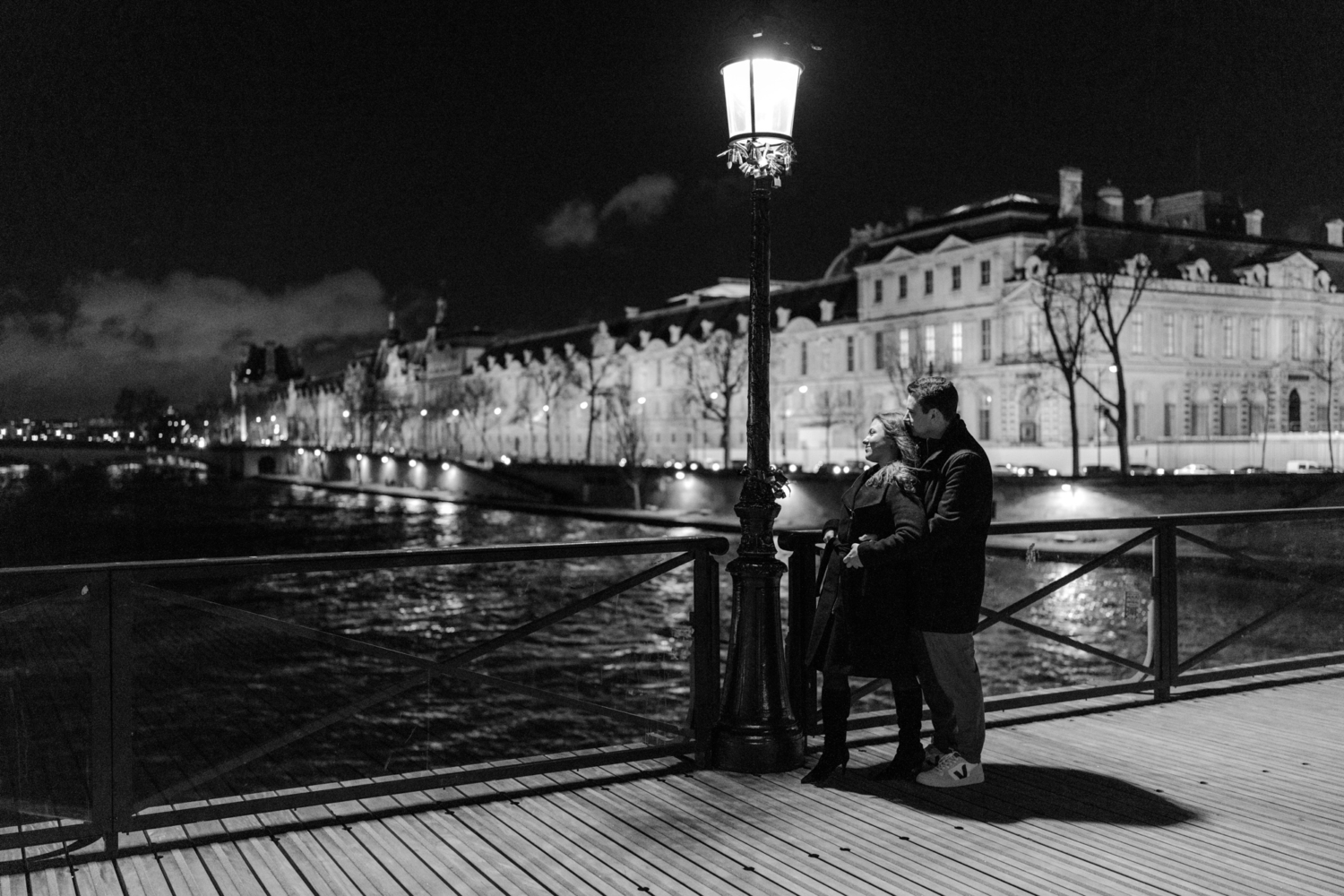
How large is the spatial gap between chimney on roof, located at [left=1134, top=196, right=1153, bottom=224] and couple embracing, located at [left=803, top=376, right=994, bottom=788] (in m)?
75.3

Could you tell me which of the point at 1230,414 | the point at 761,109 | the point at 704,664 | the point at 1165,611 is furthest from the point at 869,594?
the point at 1230,414

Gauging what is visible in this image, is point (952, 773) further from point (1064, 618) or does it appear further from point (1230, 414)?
point (1230, 414)

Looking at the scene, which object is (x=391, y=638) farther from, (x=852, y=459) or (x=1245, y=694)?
(x=852, y=459)

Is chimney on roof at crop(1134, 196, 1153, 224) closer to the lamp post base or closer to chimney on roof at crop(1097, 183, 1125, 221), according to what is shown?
chimney on roof at crop(1097, 183, 1125, 221)

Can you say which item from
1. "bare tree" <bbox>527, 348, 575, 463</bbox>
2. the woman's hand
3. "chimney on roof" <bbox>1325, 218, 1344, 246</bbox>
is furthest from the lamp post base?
"bare tree" <bbox>527, 348, 575, 463</bbox>

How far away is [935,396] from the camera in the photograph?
20.6ft

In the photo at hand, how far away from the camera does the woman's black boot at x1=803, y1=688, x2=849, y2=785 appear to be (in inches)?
261

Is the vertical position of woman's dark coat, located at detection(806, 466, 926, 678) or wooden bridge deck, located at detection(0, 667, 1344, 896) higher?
woman's dark coat, located at detection(806, 466, 926, 678)

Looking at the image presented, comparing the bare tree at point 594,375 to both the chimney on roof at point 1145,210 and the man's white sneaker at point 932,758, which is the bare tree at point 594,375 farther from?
the man's white sneaker at point 932,758

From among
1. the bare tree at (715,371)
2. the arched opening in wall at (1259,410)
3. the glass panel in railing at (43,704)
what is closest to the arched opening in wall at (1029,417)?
the arched opening in wall at (1259,410)

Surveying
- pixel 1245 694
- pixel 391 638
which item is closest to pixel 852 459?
pixel 391 638

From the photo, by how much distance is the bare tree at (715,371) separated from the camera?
7769cm

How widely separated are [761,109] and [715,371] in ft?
254

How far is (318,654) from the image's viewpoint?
73.0 ft
